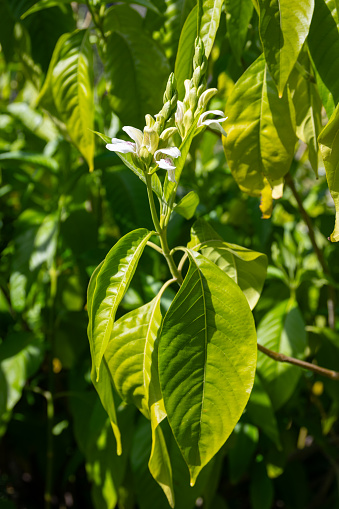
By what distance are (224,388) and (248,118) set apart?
327 mm

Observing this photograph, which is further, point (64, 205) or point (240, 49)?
point (64, 205)

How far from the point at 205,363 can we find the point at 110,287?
0.12 meters

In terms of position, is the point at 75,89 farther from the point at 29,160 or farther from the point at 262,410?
the point at 262,410

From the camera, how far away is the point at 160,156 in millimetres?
488

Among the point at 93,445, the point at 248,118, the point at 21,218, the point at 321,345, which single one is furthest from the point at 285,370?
the point at 21,218

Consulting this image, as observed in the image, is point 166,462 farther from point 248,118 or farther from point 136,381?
point 248,118

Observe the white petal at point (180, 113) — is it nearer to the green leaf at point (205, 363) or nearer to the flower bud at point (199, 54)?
the flower bud at point (199, 54)

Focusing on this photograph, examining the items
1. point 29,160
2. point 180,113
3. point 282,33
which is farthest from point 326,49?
point 29,160

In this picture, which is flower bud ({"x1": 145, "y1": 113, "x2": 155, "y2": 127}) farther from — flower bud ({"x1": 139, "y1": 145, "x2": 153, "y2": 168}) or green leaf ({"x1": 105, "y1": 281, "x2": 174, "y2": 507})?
green leaf ({"x1": 105, "y1": 281, "x2": 174, "y2": 507})

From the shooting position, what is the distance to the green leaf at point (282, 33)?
0.50 metres

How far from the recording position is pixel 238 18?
24.5 inches

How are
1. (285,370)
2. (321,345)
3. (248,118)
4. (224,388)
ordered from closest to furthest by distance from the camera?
(224,388) → (248,118) → (285,370) → (321,345)

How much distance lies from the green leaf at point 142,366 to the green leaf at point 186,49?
26cm

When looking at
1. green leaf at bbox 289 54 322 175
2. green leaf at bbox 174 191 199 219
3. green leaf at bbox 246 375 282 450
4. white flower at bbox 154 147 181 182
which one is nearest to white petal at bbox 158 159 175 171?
white flower at bbox 154 147 181 182
